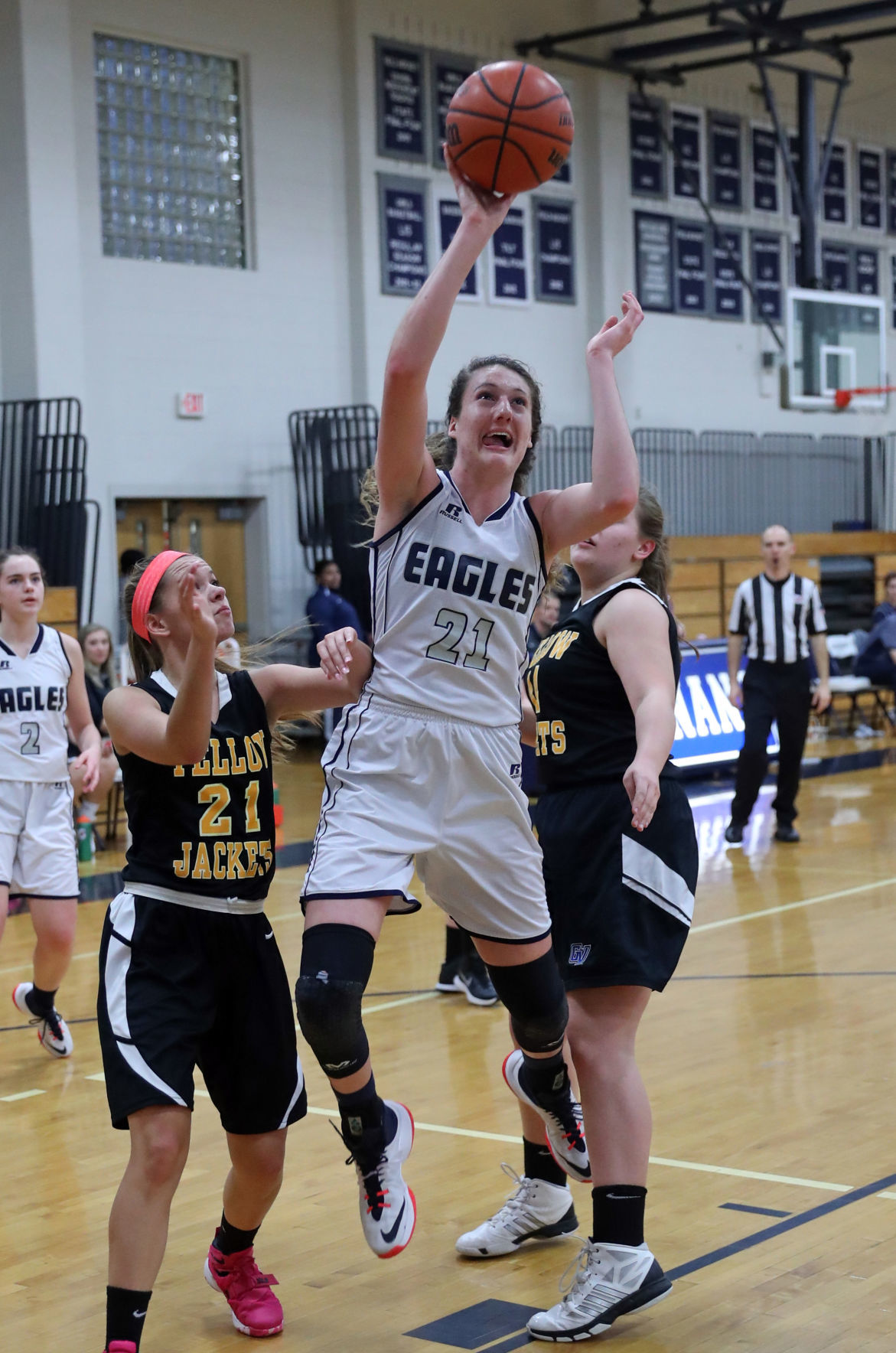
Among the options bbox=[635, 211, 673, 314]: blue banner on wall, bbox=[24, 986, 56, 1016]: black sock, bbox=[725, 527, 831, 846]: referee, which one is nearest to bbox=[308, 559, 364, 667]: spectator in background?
bbox=[725, 527, 831, 846]: referee

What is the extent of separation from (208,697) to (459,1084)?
2.63 metres

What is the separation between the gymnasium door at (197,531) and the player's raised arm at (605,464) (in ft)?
36.0

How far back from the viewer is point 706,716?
12484mm

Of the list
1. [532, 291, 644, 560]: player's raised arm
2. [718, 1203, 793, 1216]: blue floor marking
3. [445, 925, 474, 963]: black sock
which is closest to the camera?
[532, 291, 644, 560]: player's raised arm

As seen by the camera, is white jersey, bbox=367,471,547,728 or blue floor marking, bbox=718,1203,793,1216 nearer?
white jersey, bbox=367,471,547,728

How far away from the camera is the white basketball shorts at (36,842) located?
5719mm

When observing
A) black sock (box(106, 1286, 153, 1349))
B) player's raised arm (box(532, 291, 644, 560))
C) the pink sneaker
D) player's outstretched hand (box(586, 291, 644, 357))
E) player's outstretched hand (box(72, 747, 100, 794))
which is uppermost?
player's outstretched hand (box(586, 291, 644, 357))

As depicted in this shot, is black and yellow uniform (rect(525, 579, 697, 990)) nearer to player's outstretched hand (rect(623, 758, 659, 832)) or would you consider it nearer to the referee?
player's outstretched hand (rect(623, 758, 659, 832))

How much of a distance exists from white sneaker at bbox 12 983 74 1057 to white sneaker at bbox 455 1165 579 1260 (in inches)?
94.2

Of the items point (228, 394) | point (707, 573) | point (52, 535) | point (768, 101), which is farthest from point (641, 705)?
point (768, 101)

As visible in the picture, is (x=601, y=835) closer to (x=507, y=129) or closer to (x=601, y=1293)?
(x=601, y=1293)

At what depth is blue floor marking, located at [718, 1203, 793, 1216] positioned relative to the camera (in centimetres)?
390

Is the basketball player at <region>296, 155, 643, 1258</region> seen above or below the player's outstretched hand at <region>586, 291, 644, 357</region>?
below

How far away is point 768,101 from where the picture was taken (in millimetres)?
17578
